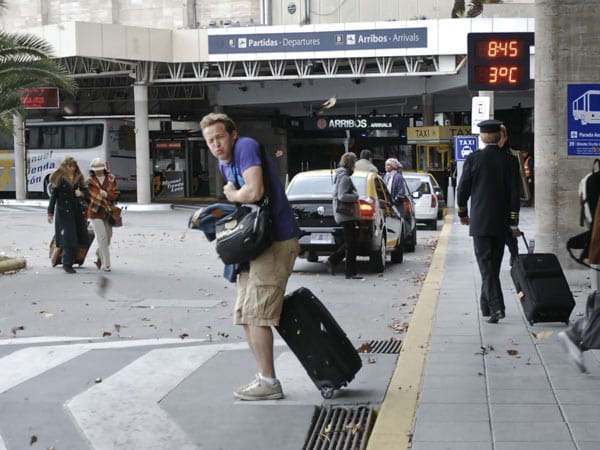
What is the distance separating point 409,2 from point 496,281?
37285 millimetres

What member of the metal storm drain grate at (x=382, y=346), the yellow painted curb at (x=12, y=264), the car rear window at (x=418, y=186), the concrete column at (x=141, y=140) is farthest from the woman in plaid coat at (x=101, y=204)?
the concrete column at (x=141, y=140)

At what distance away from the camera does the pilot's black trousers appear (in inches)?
360

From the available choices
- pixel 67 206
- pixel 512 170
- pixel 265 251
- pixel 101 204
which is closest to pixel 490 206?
pixel 512 170

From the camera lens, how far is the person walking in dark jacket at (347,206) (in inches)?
545

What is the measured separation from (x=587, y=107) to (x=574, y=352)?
533 centimetres

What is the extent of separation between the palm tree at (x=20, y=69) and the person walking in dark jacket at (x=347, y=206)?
20.9 feet

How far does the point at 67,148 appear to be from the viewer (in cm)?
4347

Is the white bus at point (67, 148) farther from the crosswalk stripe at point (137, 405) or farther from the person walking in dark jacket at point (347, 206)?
the crosswalk stripe at point (137, 405)

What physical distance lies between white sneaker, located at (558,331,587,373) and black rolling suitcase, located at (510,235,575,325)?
6.65ft

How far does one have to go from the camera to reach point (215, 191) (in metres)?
49.1

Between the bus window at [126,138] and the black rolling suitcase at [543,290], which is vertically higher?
the bus window at [126,138]

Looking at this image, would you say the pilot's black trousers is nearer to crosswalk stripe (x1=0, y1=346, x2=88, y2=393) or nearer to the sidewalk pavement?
the sidewalk pavement

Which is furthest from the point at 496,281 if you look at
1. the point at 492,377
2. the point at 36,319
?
the point at 36,319

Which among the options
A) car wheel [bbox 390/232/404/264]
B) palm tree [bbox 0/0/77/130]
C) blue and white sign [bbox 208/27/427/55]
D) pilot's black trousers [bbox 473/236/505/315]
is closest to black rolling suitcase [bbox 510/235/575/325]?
pilot's black trousers [bbox 473/236/505/315]
